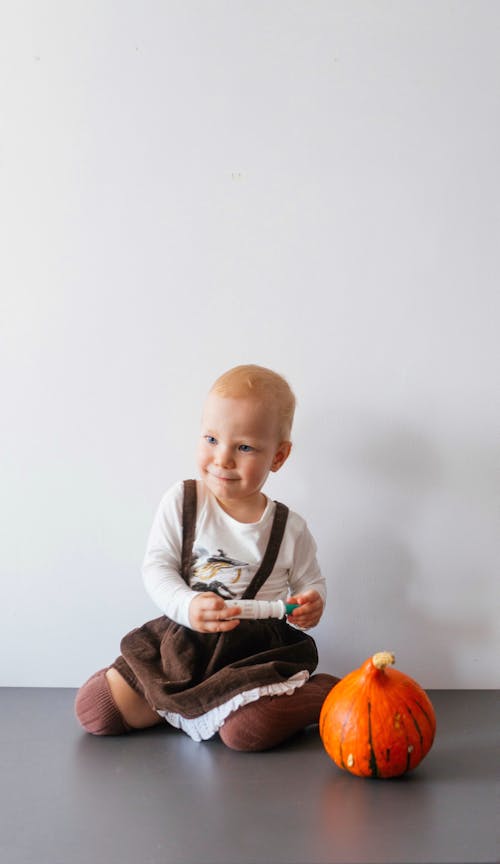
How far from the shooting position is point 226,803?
1051 millimetres

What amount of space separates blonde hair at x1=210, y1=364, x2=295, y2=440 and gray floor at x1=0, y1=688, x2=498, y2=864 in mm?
496

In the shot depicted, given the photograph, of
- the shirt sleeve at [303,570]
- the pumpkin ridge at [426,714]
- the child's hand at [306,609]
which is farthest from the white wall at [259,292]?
the pumpkin ridge at [426,714]

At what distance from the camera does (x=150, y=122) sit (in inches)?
60.9

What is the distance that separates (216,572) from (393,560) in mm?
356

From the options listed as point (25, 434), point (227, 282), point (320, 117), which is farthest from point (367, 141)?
point (25, 434)

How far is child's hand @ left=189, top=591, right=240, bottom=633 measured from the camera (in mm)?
1277

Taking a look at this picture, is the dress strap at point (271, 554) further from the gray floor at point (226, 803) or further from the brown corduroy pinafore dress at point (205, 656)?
the gray floor at point (226, 803)

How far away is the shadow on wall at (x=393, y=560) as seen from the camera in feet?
5.14

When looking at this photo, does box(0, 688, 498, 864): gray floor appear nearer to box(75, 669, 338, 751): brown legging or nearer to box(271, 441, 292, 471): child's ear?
box(75, 669, 338, 751): brown legging

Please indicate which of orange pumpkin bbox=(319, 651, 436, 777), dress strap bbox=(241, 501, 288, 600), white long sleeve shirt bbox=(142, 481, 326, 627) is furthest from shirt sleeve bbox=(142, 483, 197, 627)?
orange pumpkin bbox=(319, 651, 436, 777)

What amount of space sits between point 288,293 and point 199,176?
0.85 feet

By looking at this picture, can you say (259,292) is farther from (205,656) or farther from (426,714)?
(426,714)

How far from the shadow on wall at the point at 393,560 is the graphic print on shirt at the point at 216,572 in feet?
0.82

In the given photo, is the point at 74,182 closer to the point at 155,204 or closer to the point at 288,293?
the point at 155,204
